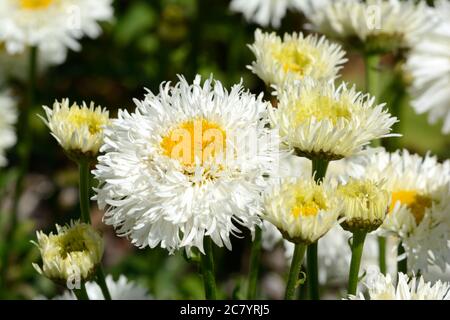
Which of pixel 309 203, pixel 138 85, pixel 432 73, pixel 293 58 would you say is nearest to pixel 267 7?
pixel 138 85

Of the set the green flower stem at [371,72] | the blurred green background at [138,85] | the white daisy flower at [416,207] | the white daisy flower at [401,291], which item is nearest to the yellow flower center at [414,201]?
the white daisy flower at [416,207]

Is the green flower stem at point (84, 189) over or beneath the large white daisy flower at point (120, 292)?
over

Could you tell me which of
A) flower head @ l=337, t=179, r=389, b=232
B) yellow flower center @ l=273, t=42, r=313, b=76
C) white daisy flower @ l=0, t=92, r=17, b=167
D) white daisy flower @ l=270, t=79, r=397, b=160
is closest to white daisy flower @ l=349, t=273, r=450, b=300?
flower head @ l=337, t=179, r=389, b=232

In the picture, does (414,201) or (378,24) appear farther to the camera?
(378,24)

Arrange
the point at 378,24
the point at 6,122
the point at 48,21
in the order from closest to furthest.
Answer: the point at 378,24, the point at 48,21, the point at 6,122

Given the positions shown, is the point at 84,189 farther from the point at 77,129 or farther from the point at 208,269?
the point at 208,269

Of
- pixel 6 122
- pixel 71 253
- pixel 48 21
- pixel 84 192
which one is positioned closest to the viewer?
pixel 71 253

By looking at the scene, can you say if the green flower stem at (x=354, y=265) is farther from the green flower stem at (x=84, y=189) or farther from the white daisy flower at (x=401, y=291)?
the green flower stem at (x=84, y=189)
